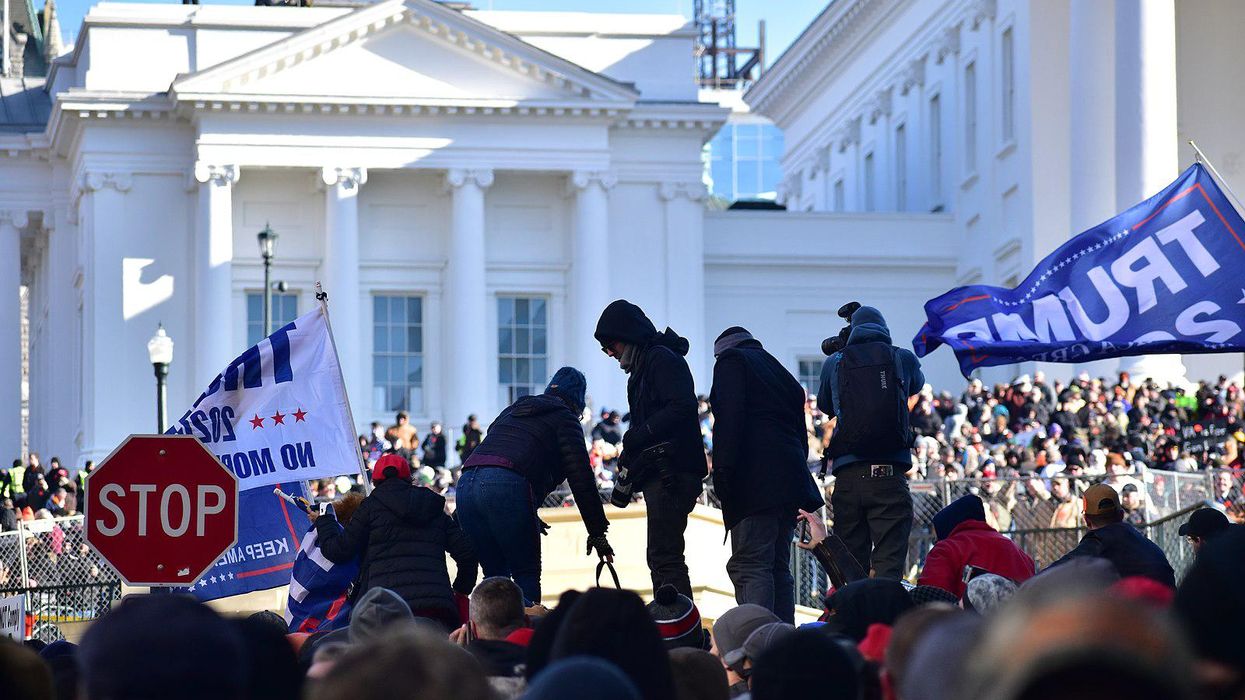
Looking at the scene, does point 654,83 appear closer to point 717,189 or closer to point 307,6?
point 307,6

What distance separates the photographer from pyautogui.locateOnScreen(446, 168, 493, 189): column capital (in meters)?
48.4

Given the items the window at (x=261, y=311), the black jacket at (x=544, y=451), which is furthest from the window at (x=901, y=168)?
the black jacket at (x=544, y=451)

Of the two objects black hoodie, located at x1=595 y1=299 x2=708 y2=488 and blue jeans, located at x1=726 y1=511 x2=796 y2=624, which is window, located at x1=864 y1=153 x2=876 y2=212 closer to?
black hoodie, located at x1=595 y1=299 x2=708 y2=488

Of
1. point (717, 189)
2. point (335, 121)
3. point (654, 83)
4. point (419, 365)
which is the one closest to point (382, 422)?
point (419, 365)

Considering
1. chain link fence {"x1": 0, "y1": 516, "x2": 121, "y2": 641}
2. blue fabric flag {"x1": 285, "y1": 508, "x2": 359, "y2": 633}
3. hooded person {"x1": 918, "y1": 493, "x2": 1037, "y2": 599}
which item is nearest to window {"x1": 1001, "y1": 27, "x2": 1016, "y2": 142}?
chain link fence {"x1": 0, "y1": 516, "x2": 121, "y2": 641}

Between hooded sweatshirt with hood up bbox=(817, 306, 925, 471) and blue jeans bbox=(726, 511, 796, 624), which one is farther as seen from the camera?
hooded sweatshirt with hood up bbox=(817, 306, 925, 471)

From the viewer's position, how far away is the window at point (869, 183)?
206 ft

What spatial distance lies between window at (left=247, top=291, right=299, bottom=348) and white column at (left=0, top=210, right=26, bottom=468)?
7506mm

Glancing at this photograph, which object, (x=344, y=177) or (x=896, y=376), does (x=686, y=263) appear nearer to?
(x=344, y=177)

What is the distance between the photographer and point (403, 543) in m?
11.1

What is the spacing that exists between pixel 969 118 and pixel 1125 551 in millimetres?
42921

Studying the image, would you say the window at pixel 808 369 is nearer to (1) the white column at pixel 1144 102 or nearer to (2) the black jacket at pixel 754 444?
(1) the white column at pixel 1144 102

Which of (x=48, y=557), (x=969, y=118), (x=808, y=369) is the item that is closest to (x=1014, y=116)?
(x=969, y=118)

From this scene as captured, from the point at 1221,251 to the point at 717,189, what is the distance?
3760 inches
